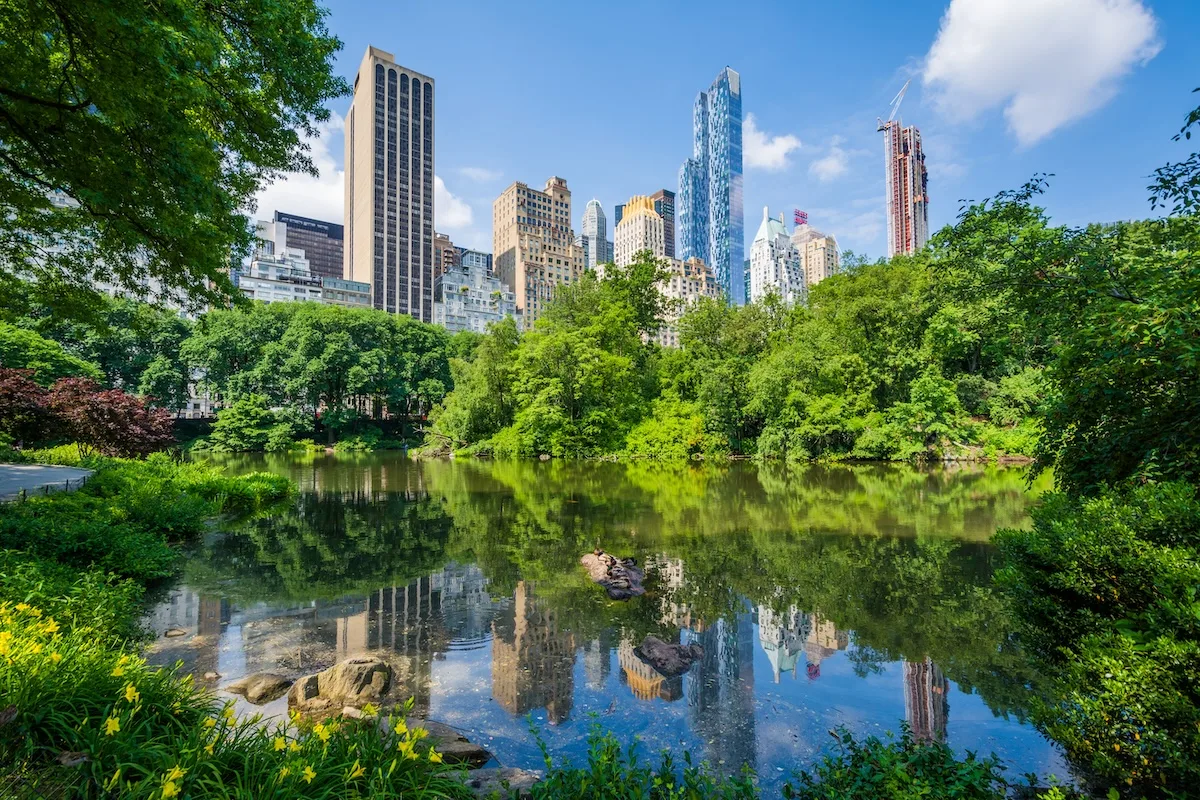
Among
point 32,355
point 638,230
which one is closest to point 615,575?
point 32,355

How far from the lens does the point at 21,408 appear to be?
15.0 meters

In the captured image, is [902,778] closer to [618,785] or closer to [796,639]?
[618,785]

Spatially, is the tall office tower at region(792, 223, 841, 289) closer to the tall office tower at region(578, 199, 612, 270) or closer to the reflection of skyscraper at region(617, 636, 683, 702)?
the tall office tower at region(578, 199, 612, 270)

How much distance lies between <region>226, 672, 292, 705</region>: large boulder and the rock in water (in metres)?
3.73

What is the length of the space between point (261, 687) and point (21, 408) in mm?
15944

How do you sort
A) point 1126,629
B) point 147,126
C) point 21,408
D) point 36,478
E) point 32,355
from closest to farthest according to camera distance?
point 1126,629 < point 147,126 < point 36,478 < point 21,408 < point 32,355

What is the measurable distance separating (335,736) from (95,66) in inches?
275

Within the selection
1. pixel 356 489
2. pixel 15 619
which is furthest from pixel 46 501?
pixel 356 489

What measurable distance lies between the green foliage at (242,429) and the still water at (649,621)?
30691 millimetres

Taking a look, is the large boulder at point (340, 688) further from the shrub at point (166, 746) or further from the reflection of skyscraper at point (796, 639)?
the reflection of skyscraper at point (796, 639)

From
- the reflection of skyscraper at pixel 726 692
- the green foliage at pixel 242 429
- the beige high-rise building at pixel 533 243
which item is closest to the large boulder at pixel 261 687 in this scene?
the reflection of skyscraper at pixel 726 692

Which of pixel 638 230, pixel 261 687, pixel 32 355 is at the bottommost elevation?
pixel 261 687

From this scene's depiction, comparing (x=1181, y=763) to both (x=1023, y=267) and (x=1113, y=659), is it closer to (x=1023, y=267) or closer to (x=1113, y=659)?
(x=1113, y=659)

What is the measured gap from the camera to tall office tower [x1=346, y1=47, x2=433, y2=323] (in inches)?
3888
